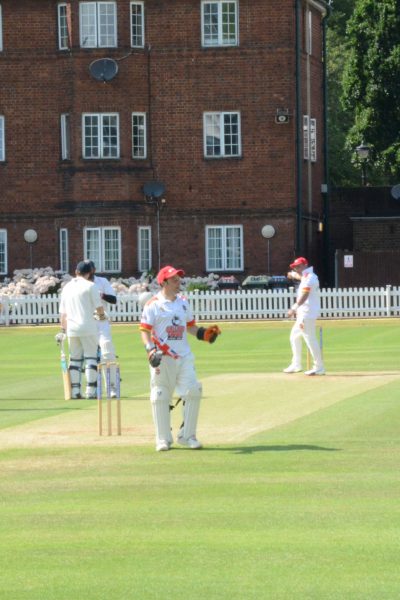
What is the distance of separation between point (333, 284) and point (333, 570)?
151 feet

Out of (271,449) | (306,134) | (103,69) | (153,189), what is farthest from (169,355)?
(306,134)

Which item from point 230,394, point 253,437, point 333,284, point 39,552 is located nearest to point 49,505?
point 39,552

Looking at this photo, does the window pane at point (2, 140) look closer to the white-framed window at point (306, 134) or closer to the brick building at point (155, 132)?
the brick building at point (155, 132)

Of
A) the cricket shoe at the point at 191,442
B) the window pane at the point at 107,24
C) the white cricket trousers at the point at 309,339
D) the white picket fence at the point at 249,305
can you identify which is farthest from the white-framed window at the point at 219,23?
the cricket shoe at the point at 191,442

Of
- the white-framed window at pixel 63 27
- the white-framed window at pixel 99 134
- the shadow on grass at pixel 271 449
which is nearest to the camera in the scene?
the shadow on grass at pixel 271 449

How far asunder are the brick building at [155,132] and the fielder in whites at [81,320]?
97.3 ft

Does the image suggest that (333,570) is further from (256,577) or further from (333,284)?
(333,284)

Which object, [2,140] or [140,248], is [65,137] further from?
[140,248]

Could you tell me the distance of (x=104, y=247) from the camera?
52.1 metres

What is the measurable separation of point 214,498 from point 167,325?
354 cm

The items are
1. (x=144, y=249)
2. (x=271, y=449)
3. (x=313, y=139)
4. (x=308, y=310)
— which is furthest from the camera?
(x=313, y=139)

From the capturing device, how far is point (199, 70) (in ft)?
170

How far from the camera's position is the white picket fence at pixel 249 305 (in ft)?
154

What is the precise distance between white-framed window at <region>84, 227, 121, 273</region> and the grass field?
28.1 m
